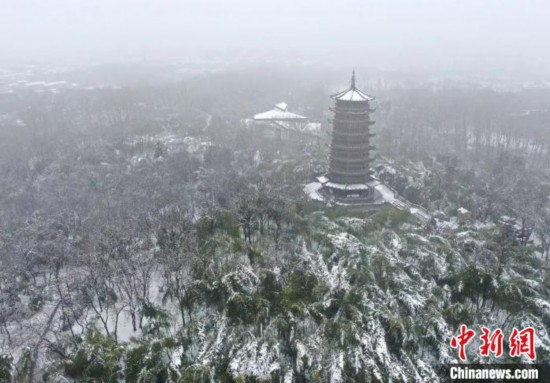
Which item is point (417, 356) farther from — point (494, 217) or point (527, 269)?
point (494, 217)

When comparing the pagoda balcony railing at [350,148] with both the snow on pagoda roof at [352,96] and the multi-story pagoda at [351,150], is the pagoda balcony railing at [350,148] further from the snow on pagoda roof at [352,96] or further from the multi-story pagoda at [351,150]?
the snow on pagoda roof at [352,96]

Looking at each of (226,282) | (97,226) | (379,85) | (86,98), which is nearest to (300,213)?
(226,282)

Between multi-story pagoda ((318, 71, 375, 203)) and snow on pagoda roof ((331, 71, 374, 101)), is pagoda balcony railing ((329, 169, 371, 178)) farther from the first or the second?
snow on pagoda roof ((331, 71, 374, 101))

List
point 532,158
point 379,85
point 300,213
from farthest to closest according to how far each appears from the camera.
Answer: point 379,85 < point 532,158 < point 300,213

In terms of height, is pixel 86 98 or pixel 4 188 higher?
pixel 86 98

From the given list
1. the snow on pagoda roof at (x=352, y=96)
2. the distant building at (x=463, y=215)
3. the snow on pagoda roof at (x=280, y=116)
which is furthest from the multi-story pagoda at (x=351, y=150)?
the snow on pagoda roof at (x=280, y=116)

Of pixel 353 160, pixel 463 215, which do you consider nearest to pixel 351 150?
pixel 353 160
